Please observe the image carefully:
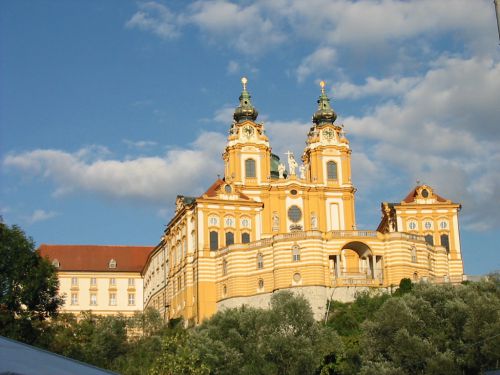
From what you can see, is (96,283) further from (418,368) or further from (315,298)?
(418,368)

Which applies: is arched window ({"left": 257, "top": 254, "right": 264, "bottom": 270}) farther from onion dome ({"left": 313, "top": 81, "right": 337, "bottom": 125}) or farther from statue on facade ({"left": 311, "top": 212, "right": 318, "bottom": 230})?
onion dome ({"left": 313, "top": 81, "right": 337, "bottom": 125})

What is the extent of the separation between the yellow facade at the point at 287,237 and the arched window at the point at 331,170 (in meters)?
0.12

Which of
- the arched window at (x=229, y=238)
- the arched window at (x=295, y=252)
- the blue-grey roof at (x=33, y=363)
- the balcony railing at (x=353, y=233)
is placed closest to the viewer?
the blue-grey roof at (x=33, y=363)

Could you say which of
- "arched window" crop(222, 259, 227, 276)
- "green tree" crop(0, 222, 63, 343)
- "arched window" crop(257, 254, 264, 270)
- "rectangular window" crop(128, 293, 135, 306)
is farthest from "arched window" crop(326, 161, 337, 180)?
"green tree" crop(0, 222, 63, 343)

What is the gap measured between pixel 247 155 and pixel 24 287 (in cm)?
4966

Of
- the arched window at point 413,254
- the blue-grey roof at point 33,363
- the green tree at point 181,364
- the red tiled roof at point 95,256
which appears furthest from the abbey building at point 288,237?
the blue-grey roof at point 33,363

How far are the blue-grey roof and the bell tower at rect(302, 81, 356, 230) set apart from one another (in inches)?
3157

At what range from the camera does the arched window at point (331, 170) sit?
9938 centimetres

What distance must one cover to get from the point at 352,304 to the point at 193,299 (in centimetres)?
1931

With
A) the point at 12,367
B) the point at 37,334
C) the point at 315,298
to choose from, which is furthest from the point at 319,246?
the point at 12,367

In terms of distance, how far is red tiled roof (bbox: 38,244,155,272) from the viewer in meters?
110

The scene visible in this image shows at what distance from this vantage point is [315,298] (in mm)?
79562

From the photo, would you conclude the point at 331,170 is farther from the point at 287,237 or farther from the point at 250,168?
the point at 287,237

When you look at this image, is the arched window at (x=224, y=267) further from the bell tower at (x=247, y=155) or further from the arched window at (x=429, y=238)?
the arched window at (x=429, y=238)
